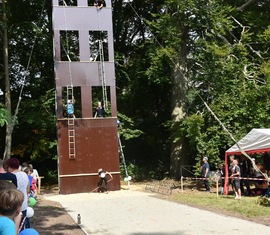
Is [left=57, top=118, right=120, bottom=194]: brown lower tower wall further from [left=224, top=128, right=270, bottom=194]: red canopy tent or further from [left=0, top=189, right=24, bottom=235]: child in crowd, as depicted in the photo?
[left=0, top=189, right=24, bottom=235]: child in crowd

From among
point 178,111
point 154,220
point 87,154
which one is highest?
point 178,111

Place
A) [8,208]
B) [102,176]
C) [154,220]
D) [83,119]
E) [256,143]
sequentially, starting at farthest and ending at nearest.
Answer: [83,119], [102,176], [256,143], [154,220], [8,208]

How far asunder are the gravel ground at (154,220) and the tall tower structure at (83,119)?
4.92m

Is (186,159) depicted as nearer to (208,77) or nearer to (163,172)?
(163,172)

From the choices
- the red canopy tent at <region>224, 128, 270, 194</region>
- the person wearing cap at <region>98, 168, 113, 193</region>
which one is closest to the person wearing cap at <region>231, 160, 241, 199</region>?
the red canopy tent at <region>224, 128, 270, 194</region>

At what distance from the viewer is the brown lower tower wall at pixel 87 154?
19375 mm

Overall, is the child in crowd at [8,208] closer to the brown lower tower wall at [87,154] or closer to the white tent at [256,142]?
the white tent at [256,142]

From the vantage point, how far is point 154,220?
1046cm

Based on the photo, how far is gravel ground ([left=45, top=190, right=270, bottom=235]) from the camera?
29.2ft

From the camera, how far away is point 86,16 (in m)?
20.7

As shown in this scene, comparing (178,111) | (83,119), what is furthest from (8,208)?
(178,111)

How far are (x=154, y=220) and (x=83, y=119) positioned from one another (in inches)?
407

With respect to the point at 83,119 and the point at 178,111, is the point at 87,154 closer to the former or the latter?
the point at 83,119

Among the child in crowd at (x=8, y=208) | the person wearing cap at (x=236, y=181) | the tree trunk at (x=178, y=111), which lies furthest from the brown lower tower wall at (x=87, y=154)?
the child in crowd at (x=8, y=208)
